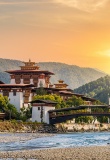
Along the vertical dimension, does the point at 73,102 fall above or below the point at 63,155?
above

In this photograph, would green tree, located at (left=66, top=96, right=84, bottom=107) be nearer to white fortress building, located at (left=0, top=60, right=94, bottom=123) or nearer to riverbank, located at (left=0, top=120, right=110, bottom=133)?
white fortress building, located at (left=0, top=60, right=94, bottom=123)

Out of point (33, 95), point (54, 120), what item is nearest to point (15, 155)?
point (54, 120)

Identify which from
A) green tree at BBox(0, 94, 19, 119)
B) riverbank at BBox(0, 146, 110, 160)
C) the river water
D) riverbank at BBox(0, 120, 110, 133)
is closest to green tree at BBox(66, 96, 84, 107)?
riverbank at BBox(0, 120, 110, 133)

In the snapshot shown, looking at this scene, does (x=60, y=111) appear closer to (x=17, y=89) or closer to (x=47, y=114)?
(x=47, y=114)

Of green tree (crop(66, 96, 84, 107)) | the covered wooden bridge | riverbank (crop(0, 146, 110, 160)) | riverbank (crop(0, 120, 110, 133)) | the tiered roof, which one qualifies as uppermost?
the tiered roof

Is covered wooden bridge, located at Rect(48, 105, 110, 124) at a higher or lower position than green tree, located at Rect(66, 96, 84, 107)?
lower

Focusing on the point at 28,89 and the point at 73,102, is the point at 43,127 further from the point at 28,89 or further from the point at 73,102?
the point at 73,102

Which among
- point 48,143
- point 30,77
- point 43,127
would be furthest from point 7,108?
point 48,143

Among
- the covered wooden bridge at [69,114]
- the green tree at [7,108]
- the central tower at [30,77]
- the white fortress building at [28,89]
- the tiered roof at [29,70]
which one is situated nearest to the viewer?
the covered wooden bridge at [69,114]

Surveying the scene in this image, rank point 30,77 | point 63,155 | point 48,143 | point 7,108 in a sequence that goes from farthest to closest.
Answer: point 30,77 < point 7,108 < point 48,143 < point 63,155

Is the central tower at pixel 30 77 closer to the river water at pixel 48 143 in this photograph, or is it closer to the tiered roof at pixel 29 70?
the tiered roof at pixel 29 70

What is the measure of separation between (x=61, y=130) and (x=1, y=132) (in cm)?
2429

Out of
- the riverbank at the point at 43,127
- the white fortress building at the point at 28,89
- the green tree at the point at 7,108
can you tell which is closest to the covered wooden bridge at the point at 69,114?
the white fortress building at the point at 28,89

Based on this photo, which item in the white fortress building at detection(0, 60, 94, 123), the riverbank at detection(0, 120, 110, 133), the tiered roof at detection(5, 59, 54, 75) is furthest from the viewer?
the tiered roof at detection(5, 59, 54, 75)
